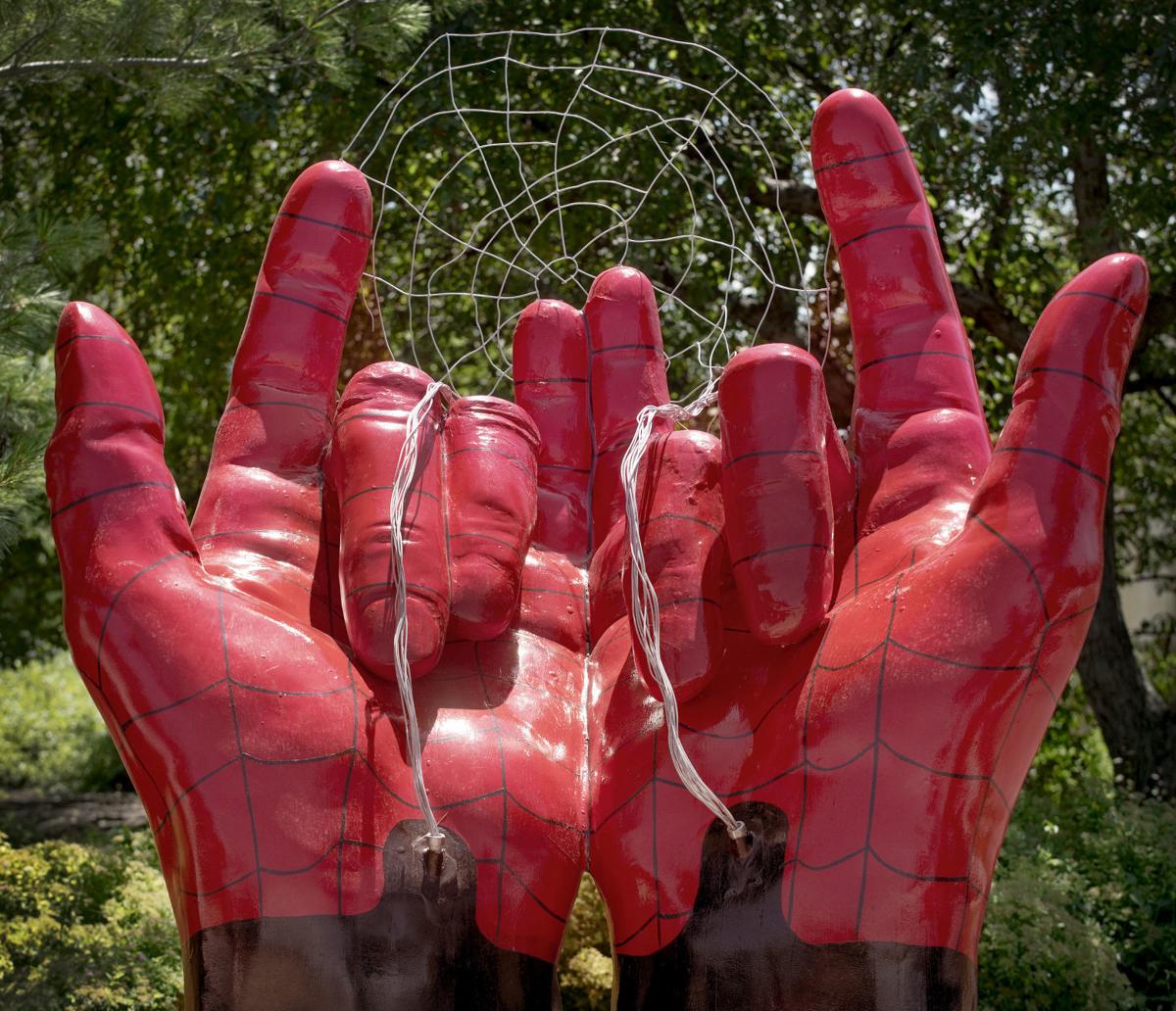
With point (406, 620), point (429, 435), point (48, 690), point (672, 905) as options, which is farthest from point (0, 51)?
point (48, 690)

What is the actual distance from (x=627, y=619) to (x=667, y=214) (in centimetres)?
244

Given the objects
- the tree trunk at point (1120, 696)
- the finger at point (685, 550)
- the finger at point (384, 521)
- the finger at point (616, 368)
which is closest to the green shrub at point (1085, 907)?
the tree trunk at point (1120, 696)

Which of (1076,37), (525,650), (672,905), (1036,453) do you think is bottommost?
(672,905)

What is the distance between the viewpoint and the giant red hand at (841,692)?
50.1 inches

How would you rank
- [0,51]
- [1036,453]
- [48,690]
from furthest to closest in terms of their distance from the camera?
[48,690]
[0,51]
[1036,453]

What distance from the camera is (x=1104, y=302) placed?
1.31 metres

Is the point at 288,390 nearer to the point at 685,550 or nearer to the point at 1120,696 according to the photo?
the point at 685,550

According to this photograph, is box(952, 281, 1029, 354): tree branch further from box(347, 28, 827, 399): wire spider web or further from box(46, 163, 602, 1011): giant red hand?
box(46, 163, 602, 1011): giant red hand

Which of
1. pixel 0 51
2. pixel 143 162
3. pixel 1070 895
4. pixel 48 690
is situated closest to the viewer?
pixel 0 51

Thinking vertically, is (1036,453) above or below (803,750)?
above

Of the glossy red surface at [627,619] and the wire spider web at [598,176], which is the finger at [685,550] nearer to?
the glossy red surface at [627,619]

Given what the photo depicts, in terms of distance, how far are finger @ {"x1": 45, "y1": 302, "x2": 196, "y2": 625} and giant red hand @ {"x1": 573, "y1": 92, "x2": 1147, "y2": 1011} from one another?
1.80ft

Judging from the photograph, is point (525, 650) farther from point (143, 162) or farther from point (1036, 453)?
point (143, 162)

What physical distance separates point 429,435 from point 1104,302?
2.54ft
